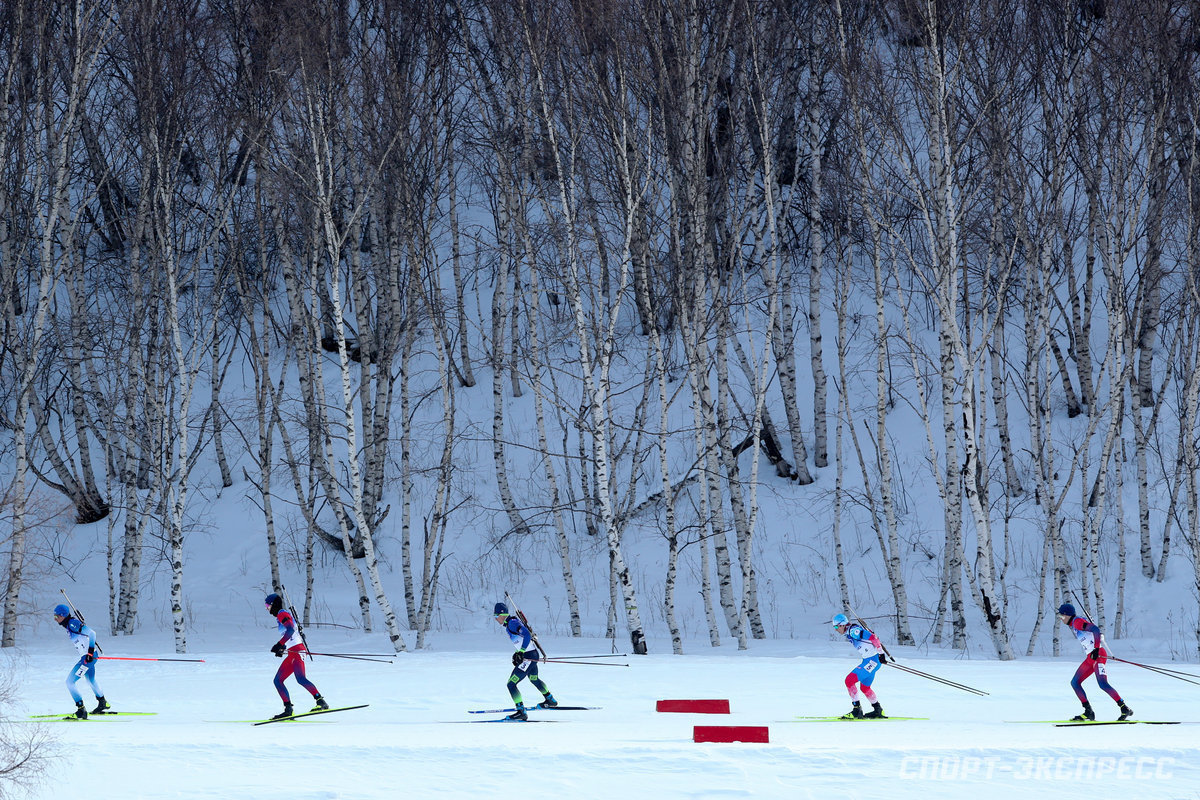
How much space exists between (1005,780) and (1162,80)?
39.9 feet

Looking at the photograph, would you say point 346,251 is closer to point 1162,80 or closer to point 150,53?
point 150,53

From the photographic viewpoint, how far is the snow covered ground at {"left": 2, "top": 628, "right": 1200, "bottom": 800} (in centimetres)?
921

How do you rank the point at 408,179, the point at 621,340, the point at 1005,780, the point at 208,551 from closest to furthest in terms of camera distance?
the point at 1005,780 < the point at 408,179 < the point at 208,551 < the point at 621,340

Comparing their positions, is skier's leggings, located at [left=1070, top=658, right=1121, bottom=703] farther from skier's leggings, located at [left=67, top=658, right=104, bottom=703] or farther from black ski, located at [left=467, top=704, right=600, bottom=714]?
skier's leggings, located at [left=67, top=658, right=104, bottom=703]

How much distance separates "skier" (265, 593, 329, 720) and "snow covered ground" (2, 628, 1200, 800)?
0.42 meters

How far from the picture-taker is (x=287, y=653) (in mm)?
11625

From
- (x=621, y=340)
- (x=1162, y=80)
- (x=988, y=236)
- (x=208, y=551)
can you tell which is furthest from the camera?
(x=621, y=340)

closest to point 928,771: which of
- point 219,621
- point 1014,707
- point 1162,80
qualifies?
point 1014,707

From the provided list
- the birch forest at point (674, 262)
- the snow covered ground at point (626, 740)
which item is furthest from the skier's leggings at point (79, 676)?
the birch forest at point (674, 262)

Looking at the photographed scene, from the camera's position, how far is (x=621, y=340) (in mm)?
26422

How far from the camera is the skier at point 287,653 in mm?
11438

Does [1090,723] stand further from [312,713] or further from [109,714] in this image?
[109,714]

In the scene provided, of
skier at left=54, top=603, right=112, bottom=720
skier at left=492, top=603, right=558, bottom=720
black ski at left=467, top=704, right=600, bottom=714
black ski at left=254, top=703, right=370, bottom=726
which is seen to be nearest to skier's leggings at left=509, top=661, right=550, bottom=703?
skier at left=492, top=603, right=558, bottom=720

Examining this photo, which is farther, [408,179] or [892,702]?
[408,179]
